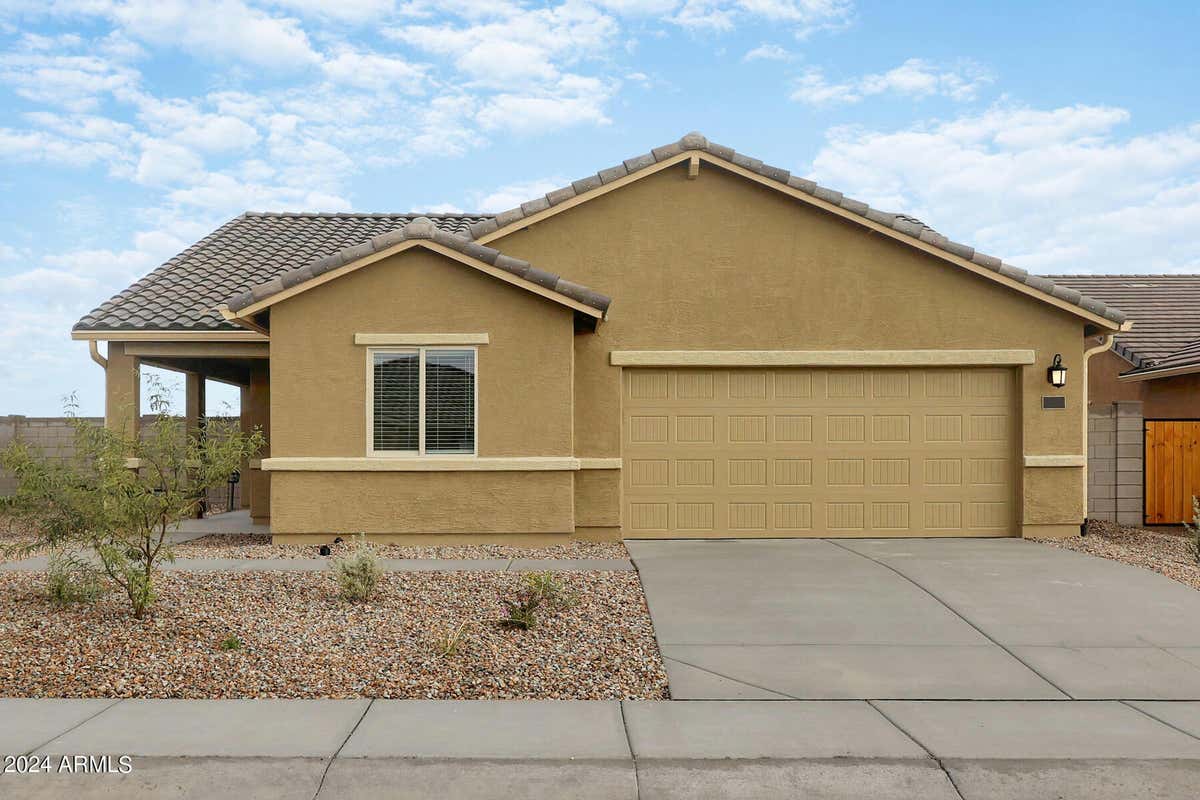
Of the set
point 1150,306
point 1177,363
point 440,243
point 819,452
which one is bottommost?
point 819,452

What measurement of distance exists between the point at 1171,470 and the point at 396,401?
12.7m

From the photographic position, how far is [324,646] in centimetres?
706

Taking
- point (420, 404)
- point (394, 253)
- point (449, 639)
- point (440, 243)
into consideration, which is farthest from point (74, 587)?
point (440, 243)

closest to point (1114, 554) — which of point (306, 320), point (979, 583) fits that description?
point (979, 583)

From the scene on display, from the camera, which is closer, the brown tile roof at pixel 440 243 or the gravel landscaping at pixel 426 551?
the gravel landscaping at pixel 426 551

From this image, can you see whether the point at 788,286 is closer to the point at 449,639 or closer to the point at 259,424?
the point at 449,639

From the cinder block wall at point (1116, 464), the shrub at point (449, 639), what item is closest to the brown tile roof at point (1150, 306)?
the cinder block wall at point (1116, 464)

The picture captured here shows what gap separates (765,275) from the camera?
500 inches

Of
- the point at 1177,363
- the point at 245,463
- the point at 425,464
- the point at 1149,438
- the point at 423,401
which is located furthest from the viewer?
the point at 245,463

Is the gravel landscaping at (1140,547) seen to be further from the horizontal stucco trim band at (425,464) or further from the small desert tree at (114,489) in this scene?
the small desert tree at (114,489)

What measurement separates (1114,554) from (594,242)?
7.87 metres

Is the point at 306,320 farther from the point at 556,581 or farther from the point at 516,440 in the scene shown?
the point at 556,581

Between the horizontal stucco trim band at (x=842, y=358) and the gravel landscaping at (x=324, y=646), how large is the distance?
4587 mm

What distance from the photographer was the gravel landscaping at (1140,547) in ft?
34.5
